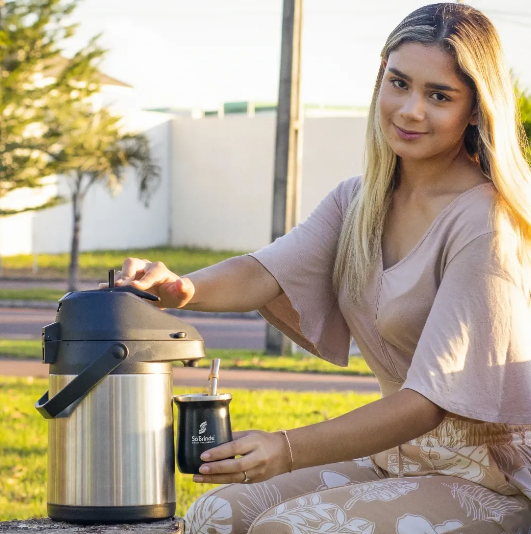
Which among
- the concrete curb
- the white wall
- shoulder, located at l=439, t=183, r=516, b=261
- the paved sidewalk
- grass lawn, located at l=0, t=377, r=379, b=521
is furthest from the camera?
the white wall

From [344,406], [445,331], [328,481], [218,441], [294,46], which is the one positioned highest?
[294,46]

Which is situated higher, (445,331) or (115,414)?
(445,331)

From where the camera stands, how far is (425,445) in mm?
2447

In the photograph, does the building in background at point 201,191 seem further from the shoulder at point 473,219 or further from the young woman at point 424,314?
the shoulder at point 473,219

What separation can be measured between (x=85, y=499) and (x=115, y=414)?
187 millimetres

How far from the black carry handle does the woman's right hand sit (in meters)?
0.37

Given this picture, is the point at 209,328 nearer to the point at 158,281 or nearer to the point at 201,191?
the point at 158,281

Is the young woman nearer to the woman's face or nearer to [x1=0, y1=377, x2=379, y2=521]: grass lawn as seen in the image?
the woman's face

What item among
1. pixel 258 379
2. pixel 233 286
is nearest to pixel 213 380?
pixel 233 286

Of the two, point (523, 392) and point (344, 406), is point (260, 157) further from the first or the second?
point (523, 392)

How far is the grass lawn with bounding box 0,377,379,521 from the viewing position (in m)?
4.84

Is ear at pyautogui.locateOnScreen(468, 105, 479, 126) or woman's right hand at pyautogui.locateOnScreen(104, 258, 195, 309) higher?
ear at pyautogui.locateOnScreen(468, 105, 479, 126)

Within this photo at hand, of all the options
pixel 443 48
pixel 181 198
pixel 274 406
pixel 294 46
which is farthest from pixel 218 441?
pixel 181 198

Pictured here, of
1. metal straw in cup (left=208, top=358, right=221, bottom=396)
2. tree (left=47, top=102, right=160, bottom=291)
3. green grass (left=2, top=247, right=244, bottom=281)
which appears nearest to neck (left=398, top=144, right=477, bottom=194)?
metal straw in cup (left=208, top=358, right=221, bottom=396)
